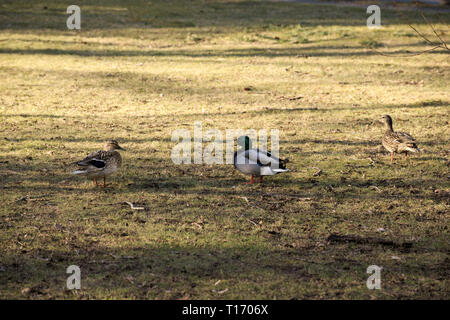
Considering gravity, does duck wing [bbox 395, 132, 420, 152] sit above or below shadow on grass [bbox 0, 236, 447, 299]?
above

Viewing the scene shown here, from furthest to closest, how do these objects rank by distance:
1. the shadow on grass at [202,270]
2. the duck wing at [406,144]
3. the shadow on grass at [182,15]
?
the shadow on grass at [182,15], the duck wing at [406,144], the shadow on grass at [202,270]

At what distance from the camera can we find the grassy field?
16.8 ft

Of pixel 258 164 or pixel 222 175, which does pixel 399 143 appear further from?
pixel 222 175

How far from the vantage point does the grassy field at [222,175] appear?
5.12 metres

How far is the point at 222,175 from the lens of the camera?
24.9 ft

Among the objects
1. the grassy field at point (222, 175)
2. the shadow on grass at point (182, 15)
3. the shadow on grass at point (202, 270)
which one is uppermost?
the shadow on grass at point (182, 15)

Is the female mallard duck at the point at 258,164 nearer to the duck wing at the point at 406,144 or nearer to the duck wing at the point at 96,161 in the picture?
the duck wing at the point at 96,161

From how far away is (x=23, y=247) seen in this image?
5.54 m

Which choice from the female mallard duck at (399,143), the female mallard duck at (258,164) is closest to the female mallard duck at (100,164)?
the female mallard duck at (258,164)

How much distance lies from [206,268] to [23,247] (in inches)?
67.2

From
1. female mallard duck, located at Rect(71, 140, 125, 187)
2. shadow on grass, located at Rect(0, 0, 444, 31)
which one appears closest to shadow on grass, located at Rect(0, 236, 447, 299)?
female mallard duck, located at Rect(71, 140, 125, 187)

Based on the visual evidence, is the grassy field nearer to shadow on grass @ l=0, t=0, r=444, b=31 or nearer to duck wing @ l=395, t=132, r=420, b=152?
duck wing @ l=395, t=132, r=420, b=152

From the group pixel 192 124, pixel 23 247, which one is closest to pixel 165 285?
pixel 23 247

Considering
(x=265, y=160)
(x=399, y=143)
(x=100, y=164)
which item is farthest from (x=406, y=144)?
(x=100, y=164)
